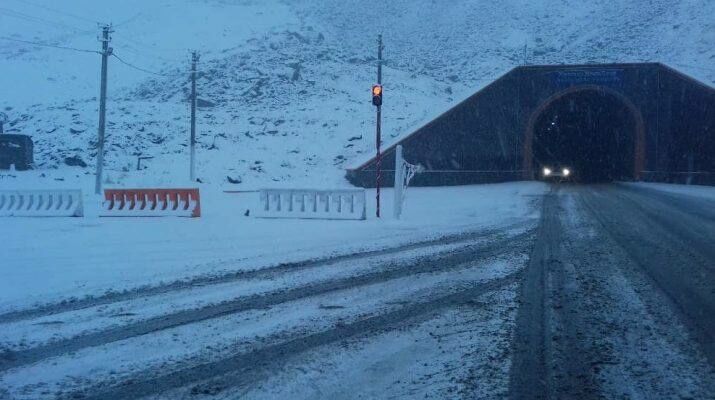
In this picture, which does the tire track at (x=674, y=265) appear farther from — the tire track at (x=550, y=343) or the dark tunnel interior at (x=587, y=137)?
the dark tunnel interior at (x=587, y=137)

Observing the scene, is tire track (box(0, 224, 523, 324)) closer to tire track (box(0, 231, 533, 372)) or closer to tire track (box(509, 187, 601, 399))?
tire track (box(0, 231, 533, 372))

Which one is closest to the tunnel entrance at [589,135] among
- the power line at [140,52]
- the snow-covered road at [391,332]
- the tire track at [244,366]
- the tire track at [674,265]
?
the tire track at [674,265]

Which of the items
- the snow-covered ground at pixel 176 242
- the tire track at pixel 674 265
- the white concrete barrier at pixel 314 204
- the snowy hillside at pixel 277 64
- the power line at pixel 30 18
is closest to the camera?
the tire track at pixel 674 265

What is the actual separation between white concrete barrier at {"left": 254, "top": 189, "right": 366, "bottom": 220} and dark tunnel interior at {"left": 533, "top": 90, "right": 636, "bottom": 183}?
77.9 feet

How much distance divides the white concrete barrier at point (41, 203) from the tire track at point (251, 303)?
12.7 m

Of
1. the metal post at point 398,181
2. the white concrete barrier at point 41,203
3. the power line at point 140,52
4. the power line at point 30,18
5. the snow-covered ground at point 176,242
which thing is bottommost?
the snow-covered ground at point 176,242

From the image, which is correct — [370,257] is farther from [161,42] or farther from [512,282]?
[161,42]

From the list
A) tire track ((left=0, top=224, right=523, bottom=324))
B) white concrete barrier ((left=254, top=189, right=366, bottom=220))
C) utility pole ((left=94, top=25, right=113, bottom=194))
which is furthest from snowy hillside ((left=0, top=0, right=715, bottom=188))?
tire track ((left=0, top=224, right=523, bottom=324))

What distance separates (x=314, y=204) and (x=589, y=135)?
35.1 metres

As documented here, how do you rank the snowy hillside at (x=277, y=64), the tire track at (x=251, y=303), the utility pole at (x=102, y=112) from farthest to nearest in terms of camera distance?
1. the snowy hillside at (x=277, y=64)
2. the utility pole at (x=102, y=112)
3. the tire track at (x=251, y=303)

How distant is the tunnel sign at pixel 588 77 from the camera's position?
34.8m

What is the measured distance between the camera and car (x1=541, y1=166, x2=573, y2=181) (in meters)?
40.8

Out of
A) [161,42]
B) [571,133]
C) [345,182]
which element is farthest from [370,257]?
[161,42]

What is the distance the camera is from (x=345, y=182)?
3250 centimetres
